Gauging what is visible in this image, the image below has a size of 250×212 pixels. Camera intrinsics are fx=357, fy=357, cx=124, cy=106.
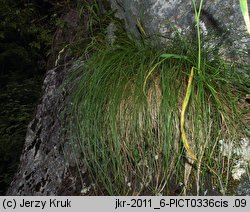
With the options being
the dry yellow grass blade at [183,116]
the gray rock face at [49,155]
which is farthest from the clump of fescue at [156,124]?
the gray rock face at [49,155]

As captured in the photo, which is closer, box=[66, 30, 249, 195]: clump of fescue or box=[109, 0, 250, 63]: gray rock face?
box=[66, 30, 249, 195]: clump of fescue

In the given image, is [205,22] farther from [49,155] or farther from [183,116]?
[49,155]

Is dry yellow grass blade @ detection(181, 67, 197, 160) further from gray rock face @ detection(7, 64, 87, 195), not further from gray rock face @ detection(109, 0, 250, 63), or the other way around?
gray rock face @ detection(7, 64, 87, 195)

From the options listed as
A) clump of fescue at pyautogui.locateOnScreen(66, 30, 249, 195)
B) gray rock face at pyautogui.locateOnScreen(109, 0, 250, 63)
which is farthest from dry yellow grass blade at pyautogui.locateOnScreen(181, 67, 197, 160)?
gray rock face at pyautogui.locateOnScreen(109, 0, 250, 63)

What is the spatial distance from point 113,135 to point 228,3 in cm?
102

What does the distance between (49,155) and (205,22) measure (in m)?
1.32

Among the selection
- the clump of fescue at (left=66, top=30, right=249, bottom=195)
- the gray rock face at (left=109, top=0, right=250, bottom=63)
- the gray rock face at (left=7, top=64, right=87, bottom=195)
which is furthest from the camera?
the gray rock face at (left=7, top=64, right=87, bottom=195)

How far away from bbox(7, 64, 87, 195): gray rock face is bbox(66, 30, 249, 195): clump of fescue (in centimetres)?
19

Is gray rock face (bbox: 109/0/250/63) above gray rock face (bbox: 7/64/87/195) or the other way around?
above

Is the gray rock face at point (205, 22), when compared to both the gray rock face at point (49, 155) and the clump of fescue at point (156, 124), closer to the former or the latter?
the clump of fescue at point (156, 124)

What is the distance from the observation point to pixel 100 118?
1.97 meters

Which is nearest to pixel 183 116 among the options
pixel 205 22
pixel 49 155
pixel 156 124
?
pixel 156 124

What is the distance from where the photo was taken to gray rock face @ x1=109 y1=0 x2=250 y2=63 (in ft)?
6.58

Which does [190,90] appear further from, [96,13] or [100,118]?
[96,13]
